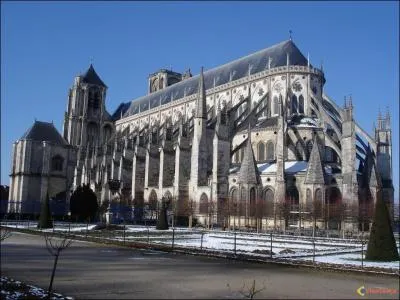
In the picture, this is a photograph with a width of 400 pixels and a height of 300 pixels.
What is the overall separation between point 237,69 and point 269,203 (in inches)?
914

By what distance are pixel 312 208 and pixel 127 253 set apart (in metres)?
21.1

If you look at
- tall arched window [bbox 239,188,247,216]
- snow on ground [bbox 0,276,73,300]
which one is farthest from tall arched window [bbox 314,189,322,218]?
snow on ground [bbox 0,276,73,300]

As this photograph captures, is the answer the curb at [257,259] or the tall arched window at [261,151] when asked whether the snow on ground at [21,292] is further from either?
the tall arched window at [261,151]

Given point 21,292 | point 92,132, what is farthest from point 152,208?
point 21,292

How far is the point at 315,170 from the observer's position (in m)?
36.4

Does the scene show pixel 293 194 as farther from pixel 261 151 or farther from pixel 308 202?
pixel 261 151

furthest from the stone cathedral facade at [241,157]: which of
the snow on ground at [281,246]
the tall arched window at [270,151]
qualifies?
the snow on ground at [281,246]

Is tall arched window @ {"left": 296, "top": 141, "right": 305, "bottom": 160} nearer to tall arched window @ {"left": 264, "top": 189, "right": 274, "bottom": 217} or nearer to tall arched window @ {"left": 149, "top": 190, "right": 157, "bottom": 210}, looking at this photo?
tall arched window @ {"left": 264, "top": 189, "right": 274, "bottom": 217}

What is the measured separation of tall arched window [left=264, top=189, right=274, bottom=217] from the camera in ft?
118

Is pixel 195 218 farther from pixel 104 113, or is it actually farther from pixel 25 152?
pixel 104 113

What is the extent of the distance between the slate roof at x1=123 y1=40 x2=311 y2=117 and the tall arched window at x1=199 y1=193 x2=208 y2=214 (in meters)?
16.6

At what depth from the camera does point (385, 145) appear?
41.4 m

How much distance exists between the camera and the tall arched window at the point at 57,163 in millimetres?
65000

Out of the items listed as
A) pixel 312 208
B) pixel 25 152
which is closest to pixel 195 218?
pixel 312 208
